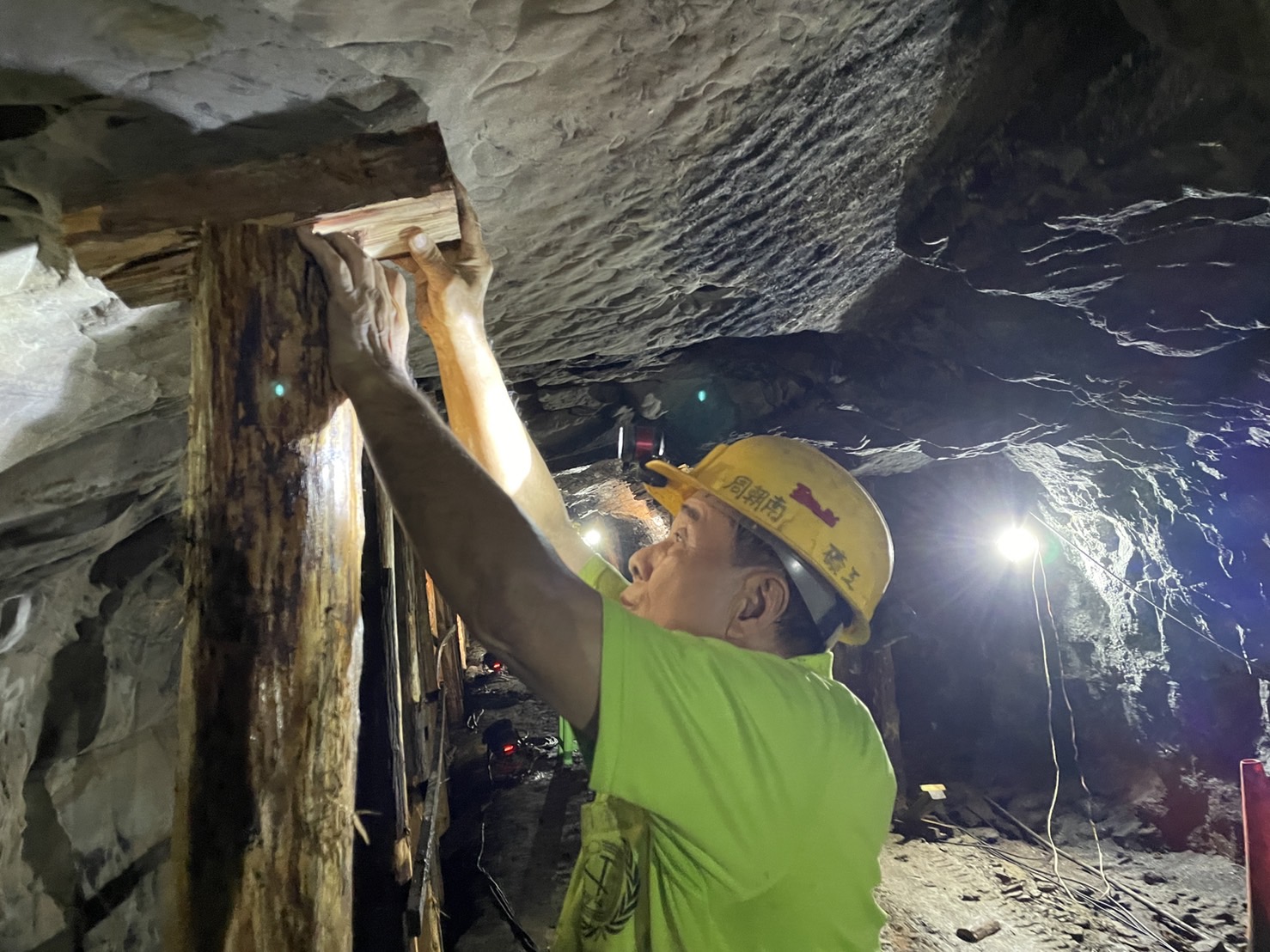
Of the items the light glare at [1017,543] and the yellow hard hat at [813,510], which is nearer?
the yellow hard hat at [813,510]

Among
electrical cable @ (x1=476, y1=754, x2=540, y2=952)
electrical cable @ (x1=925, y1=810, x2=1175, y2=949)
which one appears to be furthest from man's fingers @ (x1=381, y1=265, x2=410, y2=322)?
electrical cable @ (x1=925, y1=810, x2=1175, y2=949)

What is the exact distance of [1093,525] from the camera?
590 centimetres

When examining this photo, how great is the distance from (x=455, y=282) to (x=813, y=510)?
1.06 m

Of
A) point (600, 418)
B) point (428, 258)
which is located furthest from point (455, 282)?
point (600, 418)

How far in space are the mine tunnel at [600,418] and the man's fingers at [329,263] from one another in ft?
0.05

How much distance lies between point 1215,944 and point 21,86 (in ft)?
20.7

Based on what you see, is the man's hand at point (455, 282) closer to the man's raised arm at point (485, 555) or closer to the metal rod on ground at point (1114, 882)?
the man's raised arm at point (485, 555)

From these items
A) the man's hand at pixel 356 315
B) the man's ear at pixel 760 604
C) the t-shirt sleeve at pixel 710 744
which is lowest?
the t-shirt sleeve at pixel 710 744

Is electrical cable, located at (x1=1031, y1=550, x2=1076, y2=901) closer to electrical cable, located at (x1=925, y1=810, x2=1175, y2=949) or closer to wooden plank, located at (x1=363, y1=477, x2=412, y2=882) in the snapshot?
electrical cable, located at (x1=925, y1=810, x2=1175, y2=949)

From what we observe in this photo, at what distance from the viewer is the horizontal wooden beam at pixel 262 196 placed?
50.9 inches

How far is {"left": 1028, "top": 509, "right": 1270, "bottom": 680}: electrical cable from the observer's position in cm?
485

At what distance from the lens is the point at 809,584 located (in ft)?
5.85

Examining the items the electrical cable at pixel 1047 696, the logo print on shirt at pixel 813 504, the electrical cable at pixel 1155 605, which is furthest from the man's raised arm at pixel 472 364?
the electrical cable at pixel 1047 696

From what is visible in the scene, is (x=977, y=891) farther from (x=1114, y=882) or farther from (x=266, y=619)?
(x=266, y=619)
